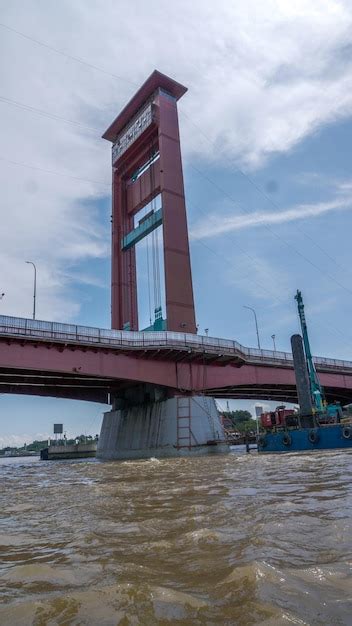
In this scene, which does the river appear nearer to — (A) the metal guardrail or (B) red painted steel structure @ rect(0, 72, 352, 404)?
(A) the metal guardrail

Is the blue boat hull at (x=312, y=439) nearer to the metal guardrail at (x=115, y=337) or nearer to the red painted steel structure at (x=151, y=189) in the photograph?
the metal guardrail at (x=115, y=337)

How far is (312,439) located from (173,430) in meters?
12.4

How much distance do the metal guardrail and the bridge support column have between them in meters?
5.37

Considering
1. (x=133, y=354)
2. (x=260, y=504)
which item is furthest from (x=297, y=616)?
(x=133, y=354)

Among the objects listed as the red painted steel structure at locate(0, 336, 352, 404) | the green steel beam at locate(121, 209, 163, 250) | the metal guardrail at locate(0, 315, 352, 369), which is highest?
the green steel beam at locate(121, 209, 163, 250)

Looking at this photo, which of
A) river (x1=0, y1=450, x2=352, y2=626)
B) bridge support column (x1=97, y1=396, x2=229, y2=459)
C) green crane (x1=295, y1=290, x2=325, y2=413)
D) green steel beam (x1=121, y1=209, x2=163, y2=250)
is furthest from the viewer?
green steel beam (x1=121, y1=209, x2=163, y2=250)

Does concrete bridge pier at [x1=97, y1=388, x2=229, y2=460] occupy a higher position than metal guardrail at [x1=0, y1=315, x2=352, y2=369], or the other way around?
metal guardrail at [x1=0, y1=315, x2=352, y2=369]

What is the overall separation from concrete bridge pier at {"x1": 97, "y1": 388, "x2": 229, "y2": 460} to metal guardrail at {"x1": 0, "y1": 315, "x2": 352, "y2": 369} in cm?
536

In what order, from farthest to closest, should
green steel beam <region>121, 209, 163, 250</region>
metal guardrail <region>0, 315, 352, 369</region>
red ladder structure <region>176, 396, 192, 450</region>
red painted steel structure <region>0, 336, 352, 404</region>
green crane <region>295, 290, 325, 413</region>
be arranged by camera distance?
green steel beam <region>121, 209, 163, 250</region>, green crane <region>295, 290, 325, 413</region>, red ladder structure <region>176, 396, 192, 450</region>, red painted steel structure <region>0, 336, 352, 404</region>, metal guardrail <region>0, 315, 352, 369</region>

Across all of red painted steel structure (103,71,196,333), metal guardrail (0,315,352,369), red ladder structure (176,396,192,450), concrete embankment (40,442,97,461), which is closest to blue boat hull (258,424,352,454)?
red ladder structure (176,396,192,450)

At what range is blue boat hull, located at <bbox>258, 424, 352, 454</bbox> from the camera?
35.3 meters

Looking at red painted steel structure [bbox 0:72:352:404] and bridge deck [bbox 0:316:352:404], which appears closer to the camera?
bridge deck [bbox 0:316:352:404]

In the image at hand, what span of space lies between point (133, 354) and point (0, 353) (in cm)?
1169

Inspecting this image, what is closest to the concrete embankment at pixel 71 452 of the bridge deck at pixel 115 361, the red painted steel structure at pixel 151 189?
the bridge deck at pixel 115 361
